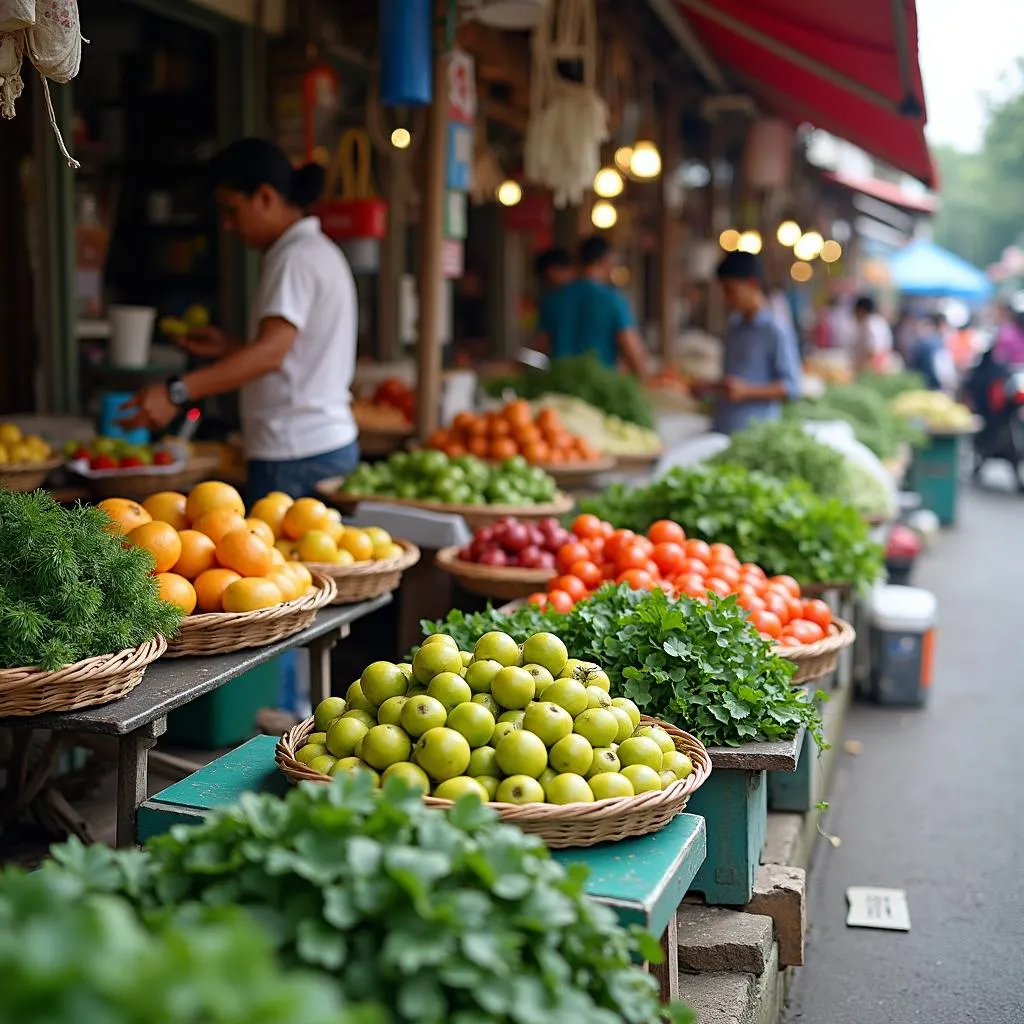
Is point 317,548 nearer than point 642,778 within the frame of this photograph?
No

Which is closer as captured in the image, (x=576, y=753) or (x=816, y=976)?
(x=576, y=753)

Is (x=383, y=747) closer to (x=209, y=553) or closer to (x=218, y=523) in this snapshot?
(x=209, y=553)

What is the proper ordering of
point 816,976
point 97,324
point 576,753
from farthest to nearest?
point 97,324 < point 816,976 < point 576,753

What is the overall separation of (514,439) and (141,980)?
5.07m

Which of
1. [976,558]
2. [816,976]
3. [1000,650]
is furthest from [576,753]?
[976,558]

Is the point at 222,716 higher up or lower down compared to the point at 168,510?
lower down

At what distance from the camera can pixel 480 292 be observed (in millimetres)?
12656

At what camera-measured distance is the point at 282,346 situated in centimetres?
470

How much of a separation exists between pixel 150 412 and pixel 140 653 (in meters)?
1.86

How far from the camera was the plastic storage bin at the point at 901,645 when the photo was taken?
6645mm

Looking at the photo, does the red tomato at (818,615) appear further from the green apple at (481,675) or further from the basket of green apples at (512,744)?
the green apple at (481,675)

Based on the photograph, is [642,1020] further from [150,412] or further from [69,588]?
[150,412]

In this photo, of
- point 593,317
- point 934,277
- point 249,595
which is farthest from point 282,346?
point 934,277

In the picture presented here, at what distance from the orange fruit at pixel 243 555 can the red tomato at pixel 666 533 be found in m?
1.55
